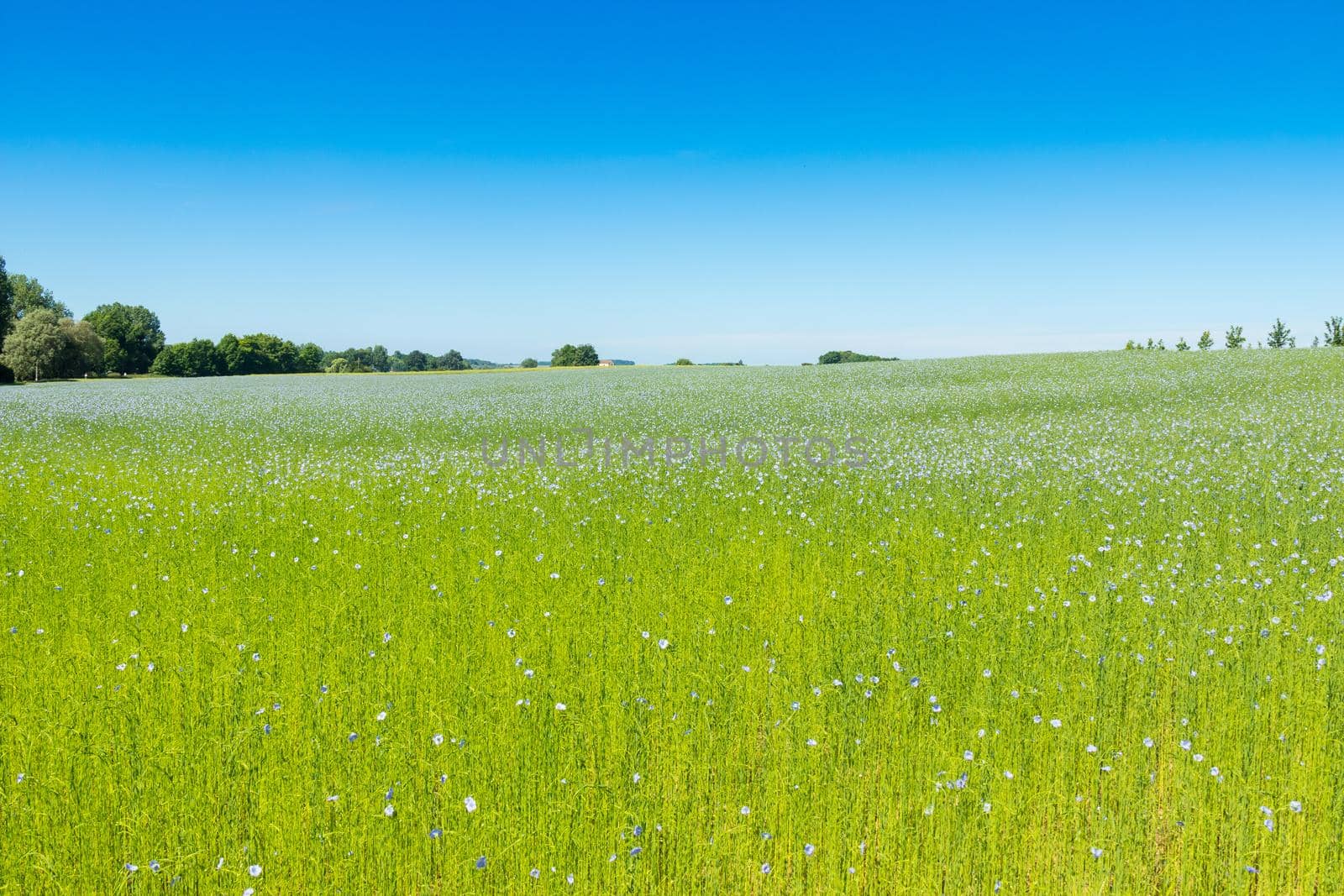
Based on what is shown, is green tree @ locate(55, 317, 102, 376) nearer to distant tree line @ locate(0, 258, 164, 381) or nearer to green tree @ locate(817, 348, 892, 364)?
distant tree line @ locate(0, 258, 164, 381)

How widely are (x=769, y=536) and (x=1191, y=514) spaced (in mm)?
5608

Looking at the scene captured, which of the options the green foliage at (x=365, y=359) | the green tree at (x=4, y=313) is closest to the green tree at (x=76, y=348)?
the green tree at (x=4, y=313)

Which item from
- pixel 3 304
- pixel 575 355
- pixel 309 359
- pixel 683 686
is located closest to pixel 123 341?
pixel 309 359

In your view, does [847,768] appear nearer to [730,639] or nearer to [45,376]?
[730,639]

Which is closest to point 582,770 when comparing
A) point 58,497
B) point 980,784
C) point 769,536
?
point 980,784

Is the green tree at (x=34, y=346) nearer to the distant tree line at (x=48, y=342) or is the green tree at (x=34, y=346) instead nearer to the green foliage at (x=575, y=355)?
the distant tree line at (x=48, y=342)

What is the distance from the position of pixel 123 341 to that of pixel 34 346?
32.9 meters

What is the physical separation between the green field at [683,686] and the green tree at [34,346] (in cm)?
7741

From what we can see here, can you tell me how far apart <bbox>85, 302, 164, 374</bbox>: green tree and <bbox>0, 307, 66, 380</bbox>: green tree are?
20.2 m

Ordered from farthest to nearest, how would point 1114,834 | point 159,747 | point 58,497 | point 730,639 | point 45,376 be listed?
point 45,376, point 58,497, point 730,639, point 159,747, point 1114,834

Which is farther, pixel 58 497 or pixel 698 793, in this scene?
pixel 58 497

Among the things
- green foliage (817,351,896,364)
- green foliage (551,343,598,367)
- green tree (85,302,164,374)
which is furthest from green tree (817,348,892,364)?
green tree (85,302,164,374)

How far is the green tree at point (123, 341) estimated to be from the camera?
9269 centimetres

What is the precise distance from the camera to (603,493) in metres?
11.0
